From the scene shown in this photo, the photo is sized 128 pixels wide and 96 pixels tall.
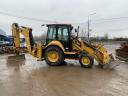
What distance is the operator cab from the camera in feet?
56.8

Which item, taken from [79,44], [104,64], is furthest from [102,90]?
[79,44]

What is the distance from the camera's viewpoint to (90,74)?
13.7m

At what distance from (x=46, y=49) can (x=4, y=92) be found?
8223mm

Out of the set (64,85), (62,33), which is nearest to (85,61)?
(62,33)

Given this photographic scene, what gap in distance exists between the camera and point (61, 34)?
17531 millimetres

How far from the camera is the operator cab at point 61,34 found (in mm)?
17312

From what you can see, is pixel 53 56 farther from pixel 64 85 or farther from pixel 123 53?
pixel 64 85

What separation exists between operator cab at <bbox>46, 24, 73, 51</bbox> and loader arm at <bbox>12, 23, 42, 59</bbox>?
1.02 metres

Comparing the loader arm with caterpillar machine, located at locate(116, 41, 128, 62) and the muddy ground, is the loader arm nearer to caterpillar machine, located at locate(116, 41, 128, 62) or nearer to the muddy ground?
the muddy ground

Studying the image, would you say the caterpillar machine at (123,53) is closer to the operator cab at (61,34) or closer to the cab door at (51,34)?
the operator cab at (61,34)

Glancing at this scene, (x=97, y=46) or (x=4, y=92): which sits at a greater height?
(x=97, y=46)

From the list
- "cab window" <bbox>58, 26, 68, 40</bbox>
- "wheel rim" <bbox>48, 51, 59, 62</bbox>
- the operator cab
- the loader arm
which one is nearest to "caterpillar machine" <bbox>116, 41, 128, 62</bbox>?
the operator cab

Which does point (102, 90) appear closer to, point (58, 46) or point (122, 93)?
point (122, 93)

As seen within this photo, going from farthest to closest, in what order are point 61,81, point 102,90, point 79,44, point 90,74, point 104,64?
point 79,44, point 104,64, point 90,74, point 61,81, point 102,90
